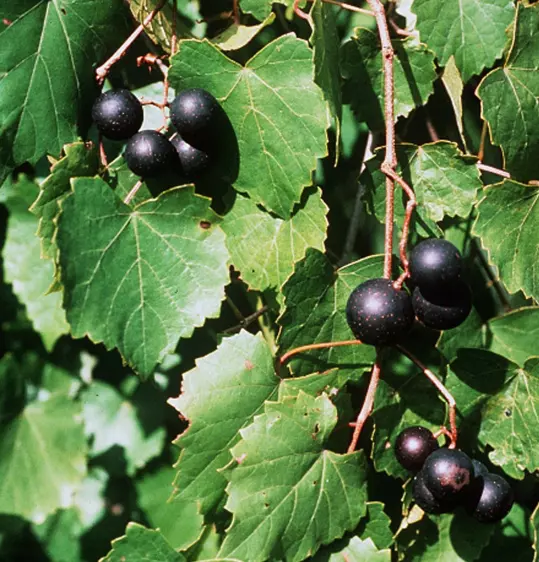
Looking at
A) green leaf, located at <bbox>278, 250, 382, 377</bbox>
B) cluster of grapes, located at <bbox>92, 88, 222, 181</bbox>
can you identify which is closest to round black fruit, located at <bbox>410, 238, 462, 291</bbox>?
green leaf, located at <bbox>278, 250, 382, 377</bbox>

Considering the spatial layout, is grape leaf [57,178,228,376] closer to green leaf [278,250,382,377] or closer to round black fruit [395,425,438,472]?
green leaf [278,250,382,377]

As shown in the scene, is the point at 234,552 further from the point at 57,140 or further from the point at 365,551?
the point at 57,140

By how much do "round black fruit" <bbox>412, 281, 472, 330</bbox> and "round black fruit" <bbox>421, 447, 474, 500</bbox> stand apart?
197mm

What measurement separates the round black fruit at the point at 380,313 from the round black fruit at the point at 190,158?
1.15 feet

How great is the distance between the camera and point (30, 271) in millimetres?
1783

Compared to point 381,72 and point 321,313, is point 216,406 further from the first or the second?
point 381,72

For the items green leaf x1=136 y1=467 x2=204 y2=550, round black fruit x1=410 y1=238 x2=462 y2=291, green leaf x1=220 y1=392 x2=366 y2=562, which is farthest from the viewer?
green leaf x1=136 y1=467 x2=204 y2=550

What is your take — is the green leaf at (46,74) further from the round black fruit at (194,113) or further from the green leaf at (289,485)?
the green leaf at (289,485)

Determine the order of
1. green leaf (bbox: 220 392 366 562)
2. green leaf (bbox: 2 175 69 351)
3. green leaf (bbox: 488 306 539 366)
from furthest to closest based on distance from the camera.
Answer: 1. green leaf (bbox: 2 175 69 351)
2. green leaf (bbox: 488 306 539 366)
3. green leaf (bbox: 220 392 366 562)

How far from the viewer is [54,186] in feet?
4.36

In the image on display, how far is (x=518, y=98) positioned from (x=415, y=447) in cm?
60

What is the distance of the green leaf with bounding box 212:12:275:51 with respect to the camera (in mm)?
1479

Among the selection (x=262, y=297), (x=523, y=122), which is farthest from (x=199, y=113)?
(x=523, y=122)

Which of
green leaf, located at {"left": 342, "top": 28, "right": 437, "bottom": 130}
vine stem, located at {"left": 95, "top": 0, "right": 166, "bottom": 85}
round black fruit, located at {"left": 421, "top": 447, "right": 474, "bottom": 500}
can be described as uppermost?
vine stem, located at {"left": 95, "top": 0, "right": 166, "bottom": 85}
